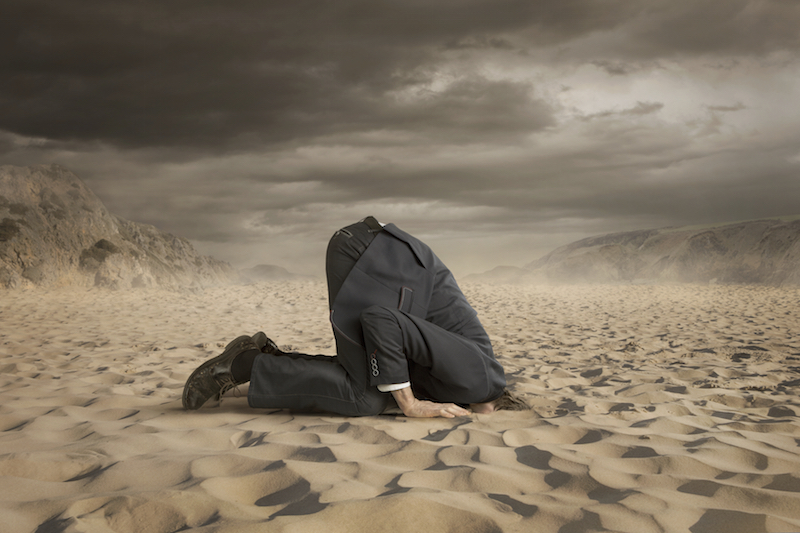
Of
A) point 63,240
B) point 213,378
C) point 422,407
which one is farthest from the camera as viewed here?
point 63,240

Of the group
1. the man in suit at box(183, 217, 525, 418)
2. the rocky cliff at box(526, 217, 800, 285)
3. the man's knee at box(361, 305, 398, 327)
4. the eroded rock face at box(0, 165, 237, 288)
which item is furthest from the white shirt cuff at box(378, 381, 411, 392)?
the rocky cliff at box(526, 217, 800, 285)

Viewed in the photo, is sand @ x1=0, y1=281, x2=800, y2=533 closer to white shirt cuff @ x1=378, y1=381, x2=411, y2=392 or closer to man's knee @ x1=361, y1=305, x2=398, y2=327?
white shirt cuff @ x1=378, y1=381, x2=411, y2=392

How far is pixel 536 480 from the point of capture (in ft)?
5.46

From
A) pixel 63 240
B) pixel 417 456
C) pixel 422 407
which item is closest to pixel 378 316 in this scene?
pixel 422 407

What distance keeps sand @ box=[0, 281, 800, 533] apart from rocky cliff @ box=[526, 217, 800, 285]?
18.0 meters

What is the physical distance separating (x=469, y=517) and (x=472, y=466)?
0.39 metres

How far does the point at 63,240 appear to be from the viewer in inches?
530

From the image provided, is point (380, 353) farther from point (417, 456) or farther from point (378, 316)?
point (417, 456)

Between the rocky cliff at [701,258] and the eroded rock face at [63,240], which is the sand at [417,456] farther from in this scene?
the rocky cliff at [701,258]

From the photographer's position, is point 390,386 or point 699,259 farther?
point 699,259

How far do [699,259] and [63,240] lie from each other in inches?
924

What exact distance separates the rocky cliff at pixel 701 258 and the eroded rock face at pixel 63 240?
1711cm

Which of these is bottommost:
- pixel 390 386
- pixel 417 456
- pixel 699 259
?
pixel 699 259

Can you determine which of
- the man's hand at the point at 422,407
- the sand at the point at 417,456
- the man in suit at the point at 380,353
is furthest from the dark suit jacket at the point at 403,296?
the sand at the point at 417,456
